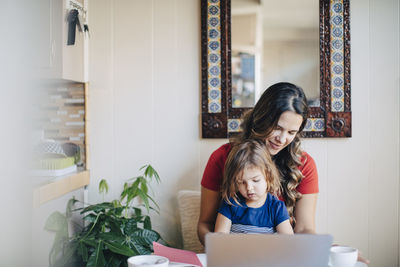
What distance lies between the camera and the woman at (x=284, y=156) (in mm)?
1619

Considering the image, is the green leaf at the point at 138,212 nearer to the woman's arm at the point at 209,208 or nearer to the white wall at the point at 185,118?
the white wall at the point at 185,118

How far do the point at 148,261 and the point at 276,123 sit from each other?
76 centimetres

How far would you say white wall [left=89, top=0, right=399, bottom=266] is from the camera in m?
2.02

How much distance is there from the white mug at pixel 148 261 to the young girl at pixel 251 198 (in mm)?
384

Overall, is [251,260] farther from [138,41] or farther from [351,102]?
[138,41]

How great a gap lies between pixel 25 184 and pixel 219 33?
1.33m

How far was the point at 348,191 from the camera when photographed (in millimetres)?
2057

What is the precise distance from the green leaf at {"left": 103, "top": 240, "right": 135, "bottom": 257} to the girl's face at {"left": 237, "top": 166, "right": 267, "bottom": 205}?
1.81 ft

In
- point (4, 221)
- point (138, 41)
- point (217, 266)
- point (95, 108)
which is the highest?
point (138, 41)

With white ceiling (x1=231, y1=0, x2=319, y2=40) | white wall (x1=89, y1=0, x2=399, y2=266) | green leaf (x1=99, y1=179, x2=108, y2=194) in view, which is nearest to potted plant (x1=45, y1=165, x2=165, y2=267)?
green leaf (x1=99, y1=179, x2=108, y2=194)

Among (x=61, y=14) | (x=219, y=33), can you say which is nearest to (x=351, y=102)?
(x=219, y=33)

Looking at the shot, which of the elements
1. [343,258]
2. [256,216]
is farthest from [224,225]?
[343,258]

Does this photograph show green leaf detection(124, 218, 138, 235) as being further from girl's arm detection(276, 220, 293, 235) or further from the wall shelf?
girl's arm detection(276, 220, 293, 235)

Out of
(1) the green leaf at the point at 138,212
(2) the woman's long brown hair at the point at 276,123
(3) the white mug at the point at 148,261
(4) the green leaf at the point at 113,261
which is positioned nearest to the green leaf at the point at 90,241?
(4) the green leaf at the point at 113,261
